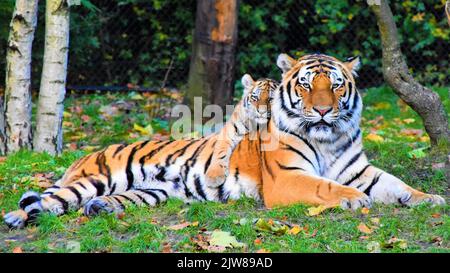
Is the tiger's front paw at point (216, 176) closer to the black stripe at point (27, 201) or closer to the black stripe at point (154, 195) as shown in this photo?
the black stripe at point (154, 195)

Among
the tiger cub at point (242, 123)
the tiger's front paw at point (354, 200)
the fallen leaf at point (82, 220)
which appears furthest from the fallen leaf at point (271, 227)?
the fallen leaf at point (82, 220)

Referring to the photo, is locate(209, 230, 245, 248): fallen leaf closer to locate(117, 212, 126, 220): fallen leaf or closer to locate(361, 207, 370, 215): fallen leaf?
locate(117, 212, 126, 220): fallen leaf

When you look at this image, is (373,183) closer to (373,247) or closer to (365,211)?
(365,211)

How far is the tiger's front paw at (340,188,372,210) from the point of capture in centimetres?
554

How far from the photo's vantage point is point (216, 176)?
6254mm

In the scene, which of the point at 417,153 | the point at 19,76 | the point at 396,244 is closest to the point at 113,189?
the point at 19,76

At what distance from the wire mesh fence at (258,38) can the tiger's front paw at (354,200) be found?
650 centimetres

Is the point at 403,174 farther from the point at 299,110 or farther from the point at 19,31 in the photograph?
the point at 19,31

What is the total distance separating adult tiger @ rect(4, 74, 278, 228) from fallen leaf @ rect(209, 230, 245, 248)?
3.59 feet

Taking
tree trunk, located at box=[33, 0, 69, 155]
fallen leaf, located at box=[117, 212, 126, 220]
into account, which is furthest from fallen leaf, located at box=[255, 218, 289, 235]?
tree trunk, located at box=[33, 0, 69, 155]

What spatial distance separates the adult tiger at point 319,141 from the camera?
5879mm

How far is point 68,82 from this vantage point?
12172 mm

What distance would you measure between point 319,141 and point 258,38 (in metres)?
6.50
